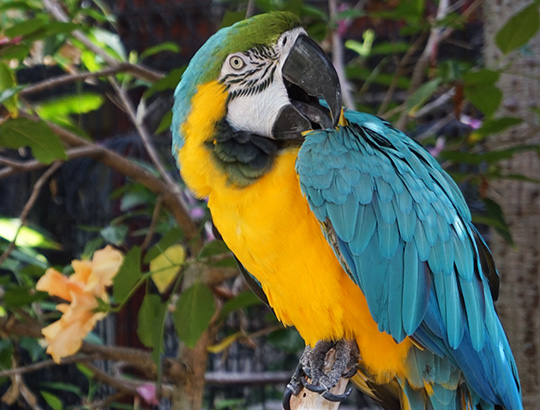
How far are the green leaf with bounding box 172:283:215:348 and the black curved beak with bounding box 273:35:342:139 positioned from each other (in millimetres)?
314

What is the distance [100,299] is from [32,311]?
349 millimetres

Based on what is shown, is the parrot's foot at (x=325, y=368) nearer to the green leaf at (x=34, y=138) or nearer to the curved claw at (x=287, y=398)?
the curved claw at (x=287, y=398)

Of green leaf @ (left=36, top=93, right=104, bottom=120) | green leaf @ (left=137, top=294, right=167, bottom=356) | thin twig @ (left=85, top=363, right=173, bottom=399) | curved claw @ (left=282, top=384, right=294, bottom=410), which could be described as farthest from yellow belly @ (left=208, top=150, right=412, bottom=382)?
green leaf @ (left=36, top=93, right=104, bottom=120)

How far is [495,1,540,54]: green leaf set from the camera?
961mm

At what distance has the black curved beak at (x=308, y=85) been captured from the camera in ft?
2.56

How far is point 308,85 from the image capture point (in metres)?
0.79

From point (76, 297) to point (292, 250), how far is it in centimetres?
37

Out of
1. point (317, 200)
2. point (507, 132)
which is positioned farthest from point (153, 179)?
point (507, 132)

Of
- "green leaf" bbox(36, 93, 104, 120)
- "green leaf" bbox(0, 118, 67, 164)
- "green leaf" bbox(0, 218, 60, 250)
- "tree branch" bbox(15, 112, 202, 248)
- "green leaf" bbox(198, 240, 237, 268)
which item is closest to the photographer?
"green leaf" bbox(0, 118, 67, 164)

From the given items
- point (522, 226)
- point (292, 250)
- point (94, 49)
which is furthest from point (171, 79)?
point (522, 226)

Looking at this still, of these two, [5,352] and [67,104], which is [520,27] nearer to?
[5,352]

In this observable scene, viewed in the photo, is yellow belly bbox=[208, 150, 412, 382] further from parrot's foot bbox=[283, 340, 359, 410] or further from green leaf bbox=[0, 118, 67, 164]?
green leaf bbox=[0, 118, 67, 164]

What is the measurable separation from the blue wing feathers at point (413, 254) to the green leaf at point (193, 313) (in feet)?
0.92

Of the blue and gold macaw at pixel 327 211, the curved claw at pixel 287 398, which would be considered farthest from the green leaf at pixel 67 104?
the curved claw at pixel 287 398
